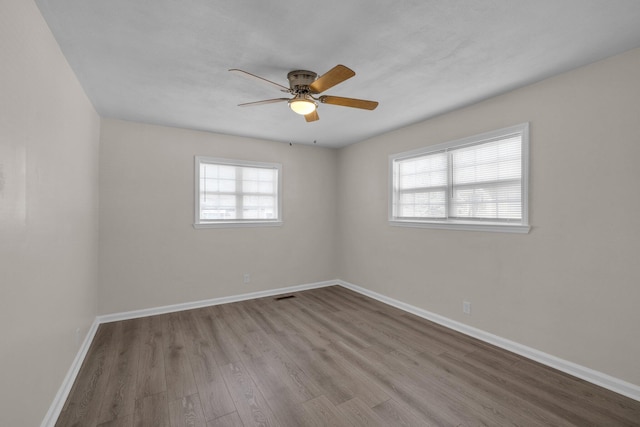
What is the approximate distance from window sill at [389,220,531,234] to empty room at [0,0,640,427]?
0.08 ft

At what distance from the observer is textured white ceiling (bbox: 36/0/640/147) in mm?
1675

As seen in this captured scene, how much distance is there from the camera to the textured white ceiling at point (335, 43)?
65.9 inches

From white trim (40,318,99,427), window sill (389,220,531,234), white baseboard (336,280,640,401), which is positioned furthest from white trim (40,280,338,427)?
window sill (389,220,531,234)

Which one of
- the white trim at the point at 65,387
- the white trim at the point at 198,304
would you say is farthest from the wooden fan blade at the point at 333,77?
the white trim at the point at 198,304

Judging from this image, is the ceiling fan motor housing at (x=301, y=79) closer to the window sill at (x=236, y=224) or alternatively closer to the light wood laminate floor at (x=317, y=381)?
the light wood laminate floor at (x=317, y=381)

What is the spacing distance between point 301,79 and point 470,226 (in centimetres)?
236

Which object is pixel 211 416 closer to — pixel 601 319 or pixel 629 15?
pixel 601 319

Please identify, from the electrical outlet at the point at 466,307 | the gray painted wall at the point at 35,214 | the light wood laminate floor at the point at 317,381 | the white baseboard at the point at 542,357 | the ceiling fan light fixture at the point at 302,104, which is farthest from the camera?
the electrical outlet at the point at 466,307

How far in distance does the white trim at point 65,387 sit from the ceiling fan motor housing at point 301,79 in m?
2.81

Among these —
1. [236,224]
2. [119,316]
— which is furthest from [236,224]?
[119,316]

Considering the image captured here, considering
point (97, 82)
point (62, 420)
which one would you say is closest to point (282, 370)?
point (62, 420)

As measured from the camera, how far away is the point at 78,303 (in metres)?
2.57

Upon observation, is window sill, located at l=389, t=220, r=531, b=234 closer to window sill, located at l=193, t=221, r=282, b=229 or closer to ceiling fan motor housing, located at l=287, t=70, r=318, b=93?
window sill, located at l=193, t=221, r=282, b=229

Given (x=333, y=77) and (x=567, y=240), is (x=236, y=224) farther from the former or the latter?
(x=567, y=240)
